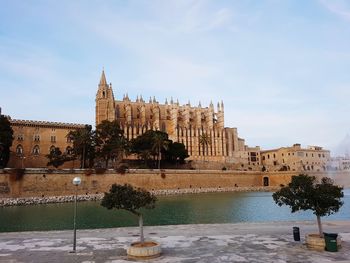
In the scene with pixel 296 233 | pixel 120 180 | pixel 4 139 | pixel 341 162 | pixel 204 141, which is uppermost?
pixel 204 141

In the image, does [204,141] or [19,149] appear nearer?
[19,149]

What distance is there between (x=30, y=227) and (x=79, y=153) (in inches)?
1495

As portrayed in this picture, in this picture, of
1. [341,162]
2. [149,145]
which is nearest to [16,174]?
[149,145]

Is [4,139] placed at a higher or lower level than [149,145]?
lower

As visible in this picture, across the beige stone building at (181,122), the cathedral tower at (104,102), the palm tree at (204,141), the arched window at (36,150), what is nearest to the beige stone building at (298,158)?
the beige stone building at (181,122)

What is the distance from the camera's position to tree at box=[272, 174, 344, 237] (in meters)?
12.8

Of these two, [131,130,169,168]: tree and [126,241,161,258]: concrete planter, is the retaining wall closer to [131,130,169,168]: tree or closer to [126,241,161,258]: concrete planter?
[131,130,169,168]: tree

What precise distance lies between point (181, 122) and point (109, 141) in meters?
41.2

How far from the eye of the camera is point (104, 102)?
89.2m

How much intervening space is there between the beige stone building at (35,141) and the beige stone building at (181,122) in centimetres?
1957

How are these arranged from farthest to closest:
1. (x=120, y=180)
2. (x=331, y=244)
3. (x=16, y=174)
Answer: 1. (x=120, y=180)
2. (x=16, y=174)
3. (x=331, y=244)

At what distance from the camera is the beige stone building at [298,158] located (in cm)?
9482

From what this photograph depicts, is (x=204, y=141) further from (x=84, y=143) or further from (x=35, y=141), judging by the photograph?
(x=35, y=141)

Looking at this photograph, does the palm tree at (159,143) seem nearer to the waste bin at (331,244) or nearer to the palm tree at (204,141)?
the palm tree at (204,141)
